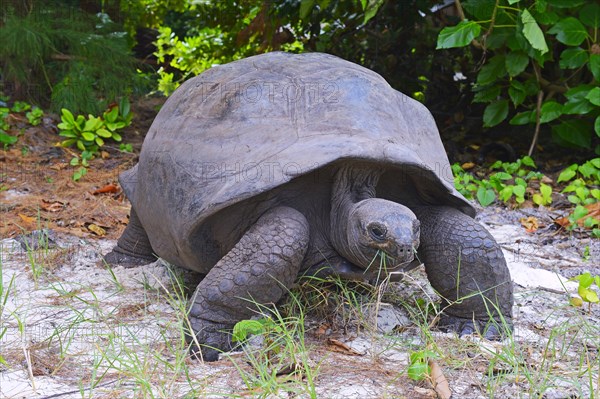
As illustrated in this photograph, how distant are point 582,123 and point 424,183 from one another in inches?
147

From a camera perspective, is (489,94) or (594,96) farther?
(489,94)

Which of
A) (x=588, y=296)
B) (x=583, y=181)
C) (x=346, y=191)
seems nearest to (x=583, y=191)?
(x=583, y=181)

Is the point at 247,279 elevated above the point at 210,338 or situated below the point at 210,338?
above

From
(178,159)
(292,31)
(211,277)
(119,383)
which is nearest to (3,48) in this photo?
(292,31)

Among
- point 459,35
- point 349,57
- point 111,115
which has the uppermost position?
point 459,35

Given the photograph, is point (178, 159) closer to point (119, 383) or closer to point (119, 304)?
point (119, 304)

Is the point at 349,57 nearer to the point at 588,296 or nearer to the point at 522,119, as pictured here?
the point at 522,119

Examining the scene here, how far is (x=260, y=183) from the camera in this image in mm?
2668

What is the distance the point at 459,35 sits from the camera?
535 cm

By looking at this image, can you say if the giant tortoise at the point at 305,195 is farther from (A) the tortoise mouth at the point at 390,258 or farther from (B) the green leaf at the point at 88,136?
(B) the green leaf at the point at 88,136

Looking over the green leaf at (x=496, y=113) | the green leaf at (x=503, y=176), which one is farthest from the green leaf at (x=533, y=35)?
the green leaf at (x=496, y=113)

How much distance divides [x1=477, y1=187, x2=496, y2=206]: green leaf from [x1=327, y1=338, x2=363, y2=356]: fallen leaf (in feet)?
8.83

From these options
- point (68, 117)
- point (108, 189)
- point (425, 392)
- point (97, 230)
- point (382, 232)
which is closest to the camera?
point (425, 392)

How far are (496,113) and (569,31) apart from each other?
3.09 feet
